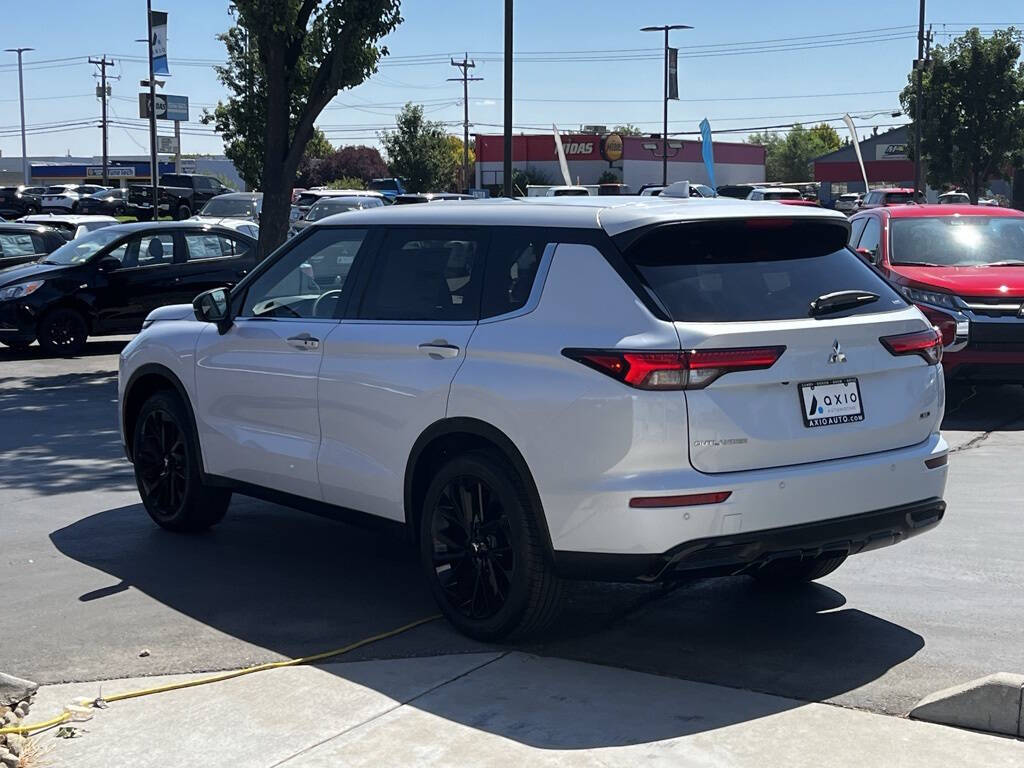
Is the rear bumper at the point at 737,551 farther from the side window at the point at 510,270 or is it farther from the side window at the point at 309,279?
the side window at the point at 309,279

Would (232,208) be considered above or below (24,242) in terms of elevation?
above

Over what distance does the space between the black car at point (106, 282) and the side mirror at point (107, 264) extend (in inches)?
0.5

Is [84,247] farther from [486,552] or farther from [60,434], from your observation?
[486,552]

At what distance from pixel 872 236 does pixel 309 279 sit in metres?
7.93

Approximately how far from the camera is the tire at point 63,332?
17438 millimetres

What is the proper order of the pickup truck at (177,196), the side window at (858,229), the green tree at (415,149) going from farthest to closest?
the green tree at (415,149)
the pickup truck at (177,196)
the side window at (858,229)

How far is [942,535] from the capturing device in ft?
24.8

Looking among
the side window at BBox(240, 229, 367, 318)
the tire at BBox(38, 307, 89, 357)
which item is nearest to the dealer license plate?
the side window at BBox(240, 229, 367, 318)

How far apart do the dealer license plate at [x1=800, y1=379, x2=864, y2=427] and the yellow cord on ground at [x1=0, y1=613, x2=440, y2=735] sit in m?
1.98

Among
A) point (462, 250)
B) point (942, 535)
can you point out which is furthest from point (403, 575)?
point (942, 535)

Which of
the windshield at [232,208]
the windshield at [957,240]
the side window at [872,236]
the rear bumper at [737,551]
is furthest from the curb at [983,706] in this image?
the windshield at [232,208]

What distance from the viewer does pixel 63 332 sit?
17.6 m

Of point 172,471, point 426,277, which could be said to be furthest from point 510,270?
point 172,471

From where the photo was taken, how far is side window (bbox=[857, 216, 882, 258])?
522 inches
